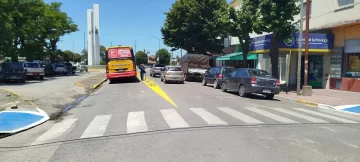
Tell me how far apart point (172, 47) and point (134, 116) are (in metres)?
31.8

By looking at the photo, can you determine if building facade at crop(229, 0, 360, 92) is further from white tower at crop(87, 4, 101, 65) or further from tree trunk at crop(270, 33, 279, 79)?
white tower at crop(87, 4, 101, 65)

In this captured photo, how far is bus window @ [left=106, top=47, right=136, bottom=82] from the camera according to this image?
90.0ft

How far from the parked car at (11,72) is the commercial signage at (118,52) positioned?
7431mm

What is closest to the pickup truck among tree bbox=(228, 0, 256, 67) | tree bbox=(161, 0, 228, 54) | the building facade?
tree bbox=(161, 0, 228, 54)

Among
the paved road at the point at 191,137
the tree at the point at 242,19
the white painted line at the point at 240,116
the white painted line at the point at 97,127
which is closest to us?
the paved road at the point at 191,137

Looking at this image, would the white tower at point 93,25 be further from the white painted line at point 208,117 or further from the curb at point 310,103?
the white painted line at point 208,117

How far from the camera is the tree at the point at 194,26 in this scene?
1465 inches

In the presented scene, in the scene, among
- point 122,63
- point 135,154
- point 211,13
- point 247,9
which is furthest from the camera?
point 211,13

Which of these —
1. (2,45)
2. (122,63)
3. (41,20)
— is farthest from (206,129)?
(41,20)

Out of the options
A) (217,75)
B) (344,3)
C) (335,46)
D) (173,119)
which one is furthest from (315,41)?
(173,119)

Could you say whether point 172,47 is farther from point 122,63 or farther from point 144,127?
point 144,127

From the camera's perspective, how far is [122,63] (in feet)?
90.7

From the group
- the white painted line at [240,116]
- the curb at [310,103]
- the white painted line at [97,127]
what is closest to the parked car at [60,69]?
the curb at [310,103]

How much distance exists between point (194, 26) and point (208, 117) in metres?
28.8
